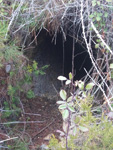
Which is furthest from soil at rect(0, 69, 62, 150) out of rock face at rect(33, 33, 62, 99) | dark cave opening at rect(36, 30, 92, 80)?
dark cave opening at rect(36, 30, 92, 80)

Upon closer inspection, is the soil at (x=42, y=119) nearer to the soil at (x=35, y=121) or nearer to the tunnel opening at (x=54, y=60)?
the soil at (x=35, y=121)

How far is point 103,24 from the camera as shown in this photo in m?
2.97

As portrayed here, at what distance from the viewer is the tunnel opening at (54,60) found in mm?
4301

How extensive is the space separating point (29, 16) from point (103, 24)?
867 mm

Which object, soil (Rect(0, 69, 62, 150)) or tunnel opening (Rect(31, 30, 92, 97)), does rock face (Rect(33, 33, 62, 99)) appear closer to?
tunnel opening (Rect(31, 30, 92, 97))

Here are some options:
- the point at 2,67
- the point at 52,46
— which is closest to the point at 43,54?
the point at 52,46

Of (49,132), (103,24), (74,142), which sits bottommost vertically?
(49,132)

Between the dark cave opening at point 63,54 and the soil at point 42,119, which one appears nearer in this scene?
the soil at point 42,119

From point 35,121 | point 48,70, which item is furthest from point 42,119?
point 48,70

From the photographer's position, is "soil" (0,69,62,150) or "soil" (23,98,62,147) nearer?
"soil" (0,69,62,150)

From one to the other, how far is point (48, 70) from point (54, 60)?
0.21 m

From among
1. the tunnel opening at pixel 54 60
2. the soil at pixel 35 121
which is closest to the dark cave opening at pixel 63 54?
the tunnel opening at pixel 54 60

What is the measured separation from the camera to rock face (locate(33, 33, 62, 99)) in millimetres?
4333

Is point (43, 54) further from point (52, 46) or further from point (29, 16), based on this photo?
point (29, 16)
